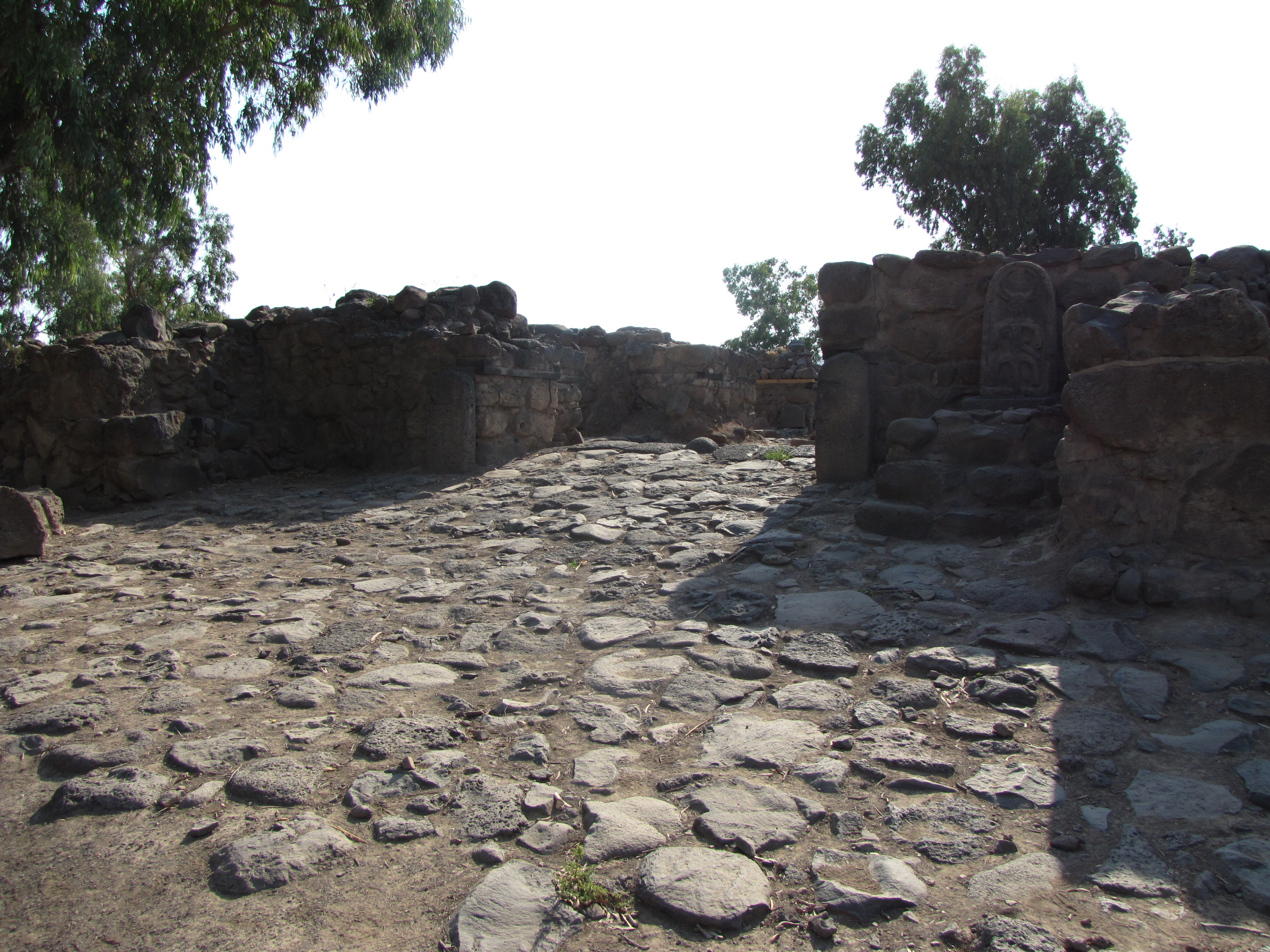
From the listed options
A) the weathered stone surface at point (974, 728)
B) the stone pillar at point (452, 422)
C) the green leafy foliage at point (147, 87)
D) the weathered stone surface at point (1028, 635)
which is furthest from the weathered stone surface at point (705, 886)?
the green leafy foliage at point (147, 87)

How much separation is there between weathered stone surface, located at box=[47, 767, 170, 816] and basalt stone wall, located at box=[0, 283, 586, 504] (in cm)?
503

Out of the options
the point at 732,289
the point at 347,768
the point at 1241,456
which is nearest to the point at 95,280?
the point at 347,768

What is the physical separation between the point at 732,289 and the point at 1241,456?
106 ft

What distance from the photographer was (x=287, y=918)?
5.78 feet

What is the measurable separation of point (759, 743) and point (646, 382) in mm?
7852

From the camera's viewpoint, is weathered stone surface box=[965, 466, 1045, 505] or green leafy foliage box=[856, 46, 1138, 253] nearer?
weathered stone surface box=[965, 466, 1045, 505]

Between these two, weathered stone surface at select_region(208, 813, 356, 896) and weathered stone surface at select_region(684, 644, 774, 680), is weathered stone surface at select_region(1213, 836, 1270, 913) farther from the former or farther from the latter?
weathered stone surface at select_region(208, 813, 356, 896)

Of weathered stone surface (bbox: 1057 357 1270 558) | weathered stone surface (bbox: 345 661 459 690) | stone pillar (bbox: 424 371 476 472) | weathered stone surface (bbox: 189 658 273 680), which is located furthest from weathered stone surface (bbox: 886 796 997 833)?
stone pillar (bbox: 424 371 476 472)

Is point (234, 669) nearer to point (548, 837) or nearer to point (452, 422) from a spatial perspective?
point (548, 837)

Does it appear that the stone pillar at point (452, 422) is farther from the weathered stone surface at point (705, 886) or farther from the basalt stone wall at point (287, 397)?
the weathered stone surface at point (705, 886)

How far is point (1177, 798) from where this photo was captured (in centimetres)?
215

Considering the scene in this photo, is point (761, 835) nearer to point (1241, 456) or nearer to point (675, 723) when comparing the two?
point (675, 723)

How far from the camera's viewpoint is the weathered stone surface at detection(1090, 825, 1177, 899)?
1.79 metres

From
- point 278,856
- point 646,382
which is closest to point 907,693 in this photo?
point 278,856
